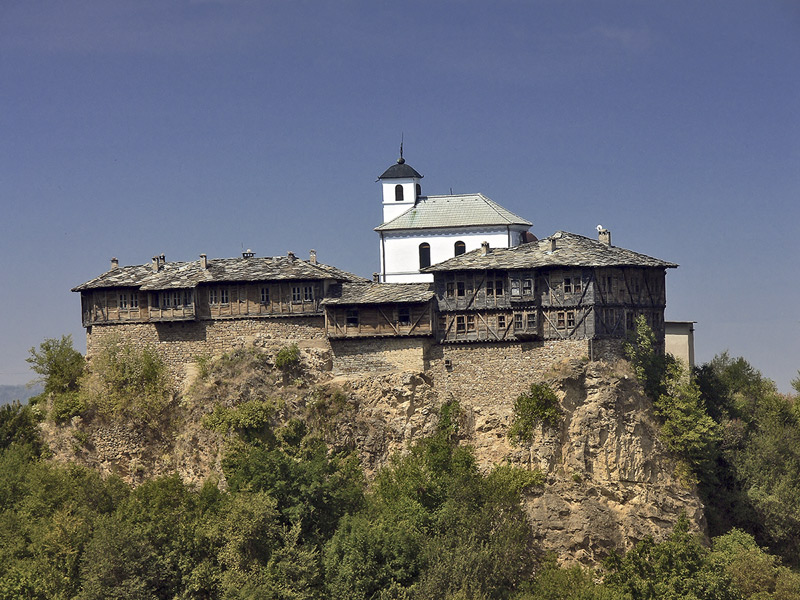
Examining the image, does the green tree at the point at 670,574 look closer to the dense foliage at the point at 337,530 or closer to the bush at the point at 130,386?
the dense foliage at the point at 337,530

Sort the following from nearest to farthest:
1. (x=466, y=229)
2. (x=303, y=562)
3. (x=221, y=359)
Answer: (x=303, y=562) < (x=221, y=359) < (x=466, y=229)

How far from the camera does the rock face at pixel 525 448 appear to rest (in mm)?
64562

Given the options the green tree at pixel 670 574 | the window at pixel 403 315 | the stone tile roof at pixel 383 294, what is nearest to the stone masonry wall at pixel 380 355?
the window at pixel 403 315

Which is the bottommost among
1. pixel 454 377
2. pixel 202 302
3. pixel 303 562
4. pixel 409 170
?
pixel 303 562

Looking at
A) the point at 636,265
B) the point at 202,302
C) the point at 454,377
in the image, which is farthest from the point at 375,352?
the point at 636,265

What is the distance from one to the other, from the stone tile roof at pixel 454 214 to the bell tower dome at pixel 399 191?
3.19ft

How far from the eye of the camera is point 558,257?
6662cm

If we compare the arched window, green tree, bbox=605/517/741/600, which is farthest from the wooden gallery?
green tree, bbox=605/517/741/600

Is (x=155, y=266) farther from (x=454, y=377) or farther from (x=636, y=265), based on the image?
(x=636, y=265)

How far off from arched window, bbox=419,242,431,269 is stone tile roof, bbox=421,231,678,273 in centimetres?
878

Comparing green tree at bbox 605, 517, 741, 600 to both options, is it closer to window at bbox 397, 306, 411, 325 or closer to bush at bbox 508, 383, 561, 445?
bush at bbox 508, 383, 561, 445

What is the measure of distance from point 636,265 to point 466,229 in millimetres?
14853

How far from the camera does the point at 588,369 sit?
6506cm

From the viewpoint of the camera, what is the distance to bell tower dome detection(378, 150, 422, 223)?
82500 mm
